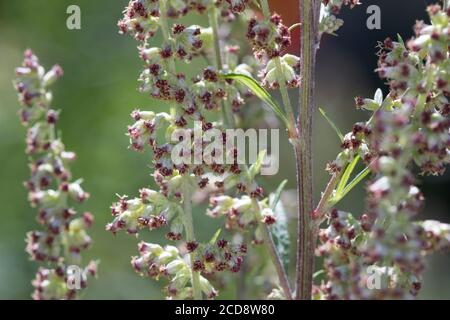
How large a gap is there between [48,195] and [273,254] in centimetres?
73

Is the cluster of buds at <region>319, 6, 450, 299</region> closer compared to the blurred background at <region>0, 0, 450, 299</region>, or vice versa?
the cluster of buds at <region>319, 6, 450, 299</region>

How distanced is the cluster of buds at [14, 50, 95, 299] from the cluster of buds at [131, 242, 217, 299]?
0.19 m

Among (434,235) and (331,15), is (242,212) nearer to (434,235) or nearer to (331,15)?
(331,15)

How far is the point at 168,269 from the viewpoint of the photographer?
2.33 meters

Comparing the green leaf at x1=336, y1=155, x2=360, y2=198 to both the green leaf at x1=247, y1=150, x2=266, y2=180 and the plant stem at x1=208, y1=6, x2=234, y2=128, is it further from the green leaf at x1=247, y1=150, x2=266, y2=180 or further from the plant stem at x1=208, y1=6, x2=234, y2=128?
the plant stem at x1=208, y1=6, x2=234, y2=128

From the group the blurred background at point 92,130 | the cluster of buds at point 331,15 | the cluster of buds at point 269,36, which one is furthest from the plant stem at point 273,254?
the blurred background at point 92,130

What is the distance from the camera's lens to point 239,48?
2.87 m

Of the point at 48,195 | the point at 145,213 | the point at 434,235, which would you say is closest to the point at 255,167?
the point at 145,213

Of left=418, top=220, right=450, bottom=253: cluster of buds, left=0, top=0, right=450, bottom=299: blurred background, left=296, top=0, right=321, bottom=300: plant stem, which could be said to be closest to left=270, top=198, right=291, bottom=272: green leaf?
left=296, top=0, right=321, bottom=300: plant stem

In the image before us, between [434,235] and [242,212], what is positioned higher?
[242,212]

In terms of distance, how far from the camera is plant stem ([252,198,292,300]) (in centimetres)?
240
